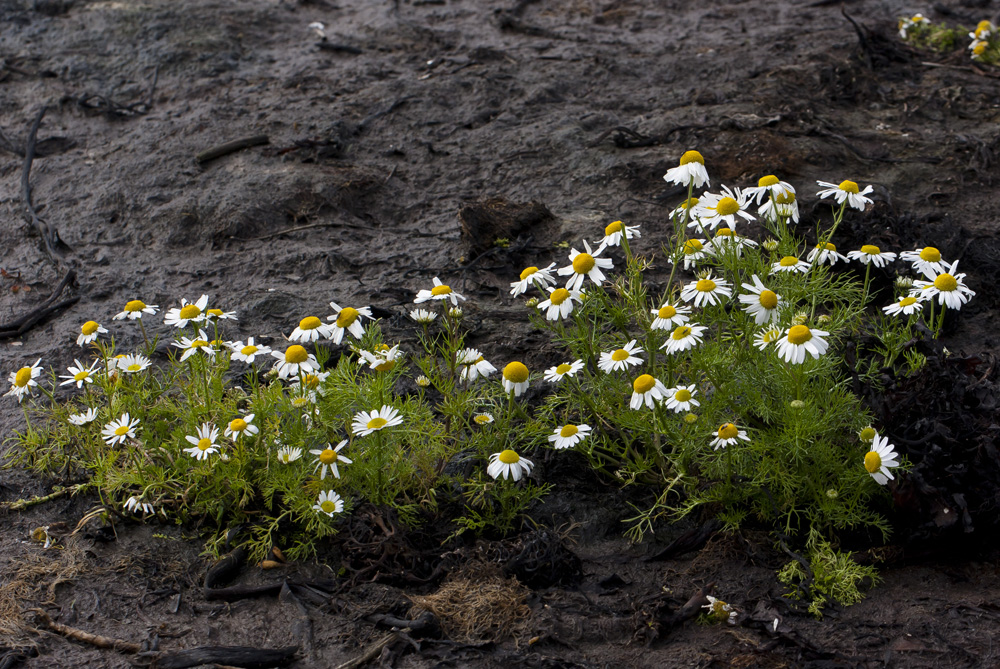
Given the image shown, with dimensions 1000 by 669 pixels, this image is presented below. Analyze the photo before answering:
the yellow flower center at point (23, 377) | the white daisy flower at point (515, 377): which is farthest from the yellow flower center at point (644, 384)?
the yellow flower center at point (23, 377)

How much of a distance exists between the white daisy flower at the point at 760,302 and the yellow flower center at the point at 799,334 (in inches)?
7.6

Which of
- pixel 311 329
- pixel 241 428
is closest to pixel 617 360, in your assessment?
pixel 311 329

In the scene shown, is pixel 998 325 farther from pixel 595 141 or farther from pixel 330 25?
pixel 330 25

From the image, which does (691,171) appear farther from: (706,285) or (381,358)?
(381,358)

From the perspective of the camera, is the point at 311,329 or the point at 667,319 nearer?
the point at 667,319

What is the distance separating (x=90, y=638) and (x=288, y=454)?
2.66ft

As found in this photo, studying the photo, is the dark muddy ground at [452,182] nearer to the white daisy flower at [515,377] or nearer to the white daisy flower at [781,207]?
the white daisy flower at [515,377]

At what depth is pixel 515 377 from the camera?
8.97 feet

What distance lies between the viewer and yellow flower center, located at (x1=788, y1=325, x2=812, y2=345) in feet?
7.86

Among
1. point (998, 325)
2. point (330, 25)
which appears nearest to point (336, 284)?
point (998, 325)

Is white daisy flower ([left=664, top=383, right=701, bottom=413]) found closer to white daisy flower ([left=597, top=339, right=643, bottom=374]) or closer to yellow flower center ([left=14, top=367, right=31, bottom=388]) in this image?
white daisy flower ([left=597, top=339, right=643, bottom=374])

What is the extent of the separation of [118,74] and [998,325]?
6.44 meters

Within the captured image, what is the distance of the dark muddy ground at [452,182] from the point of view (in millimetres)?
2578

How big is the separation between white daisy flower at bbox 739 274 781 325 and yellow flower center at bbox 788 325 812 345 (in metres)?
0.19
